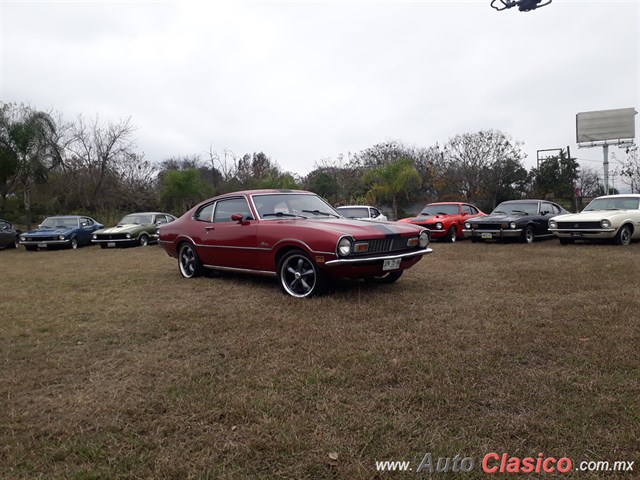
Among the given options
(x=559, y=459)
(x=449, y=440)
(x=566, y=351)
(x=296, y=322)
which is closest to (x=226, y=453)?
(x=449, y=440)

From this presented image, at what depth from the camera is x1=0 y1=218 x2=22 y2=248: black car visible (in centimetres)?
1754

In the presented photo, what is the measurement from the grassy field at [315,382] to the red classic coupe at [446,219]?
8389mm

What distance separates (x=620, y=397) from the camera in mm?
2795

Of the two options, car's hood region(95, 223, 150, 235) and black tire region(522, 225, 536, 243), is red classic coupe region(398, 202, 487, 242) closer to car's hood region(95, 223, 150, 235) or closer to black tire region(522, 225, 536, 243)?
black tire region(522, 225, 536, 243)

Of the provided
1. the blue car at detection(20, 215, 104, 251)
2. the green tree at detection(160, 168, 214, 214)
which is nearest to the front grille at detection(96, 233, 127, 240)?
the blue car at detection(20, 215, 104, 251)

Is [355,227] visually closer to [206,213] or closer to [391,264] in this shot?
[391,264]

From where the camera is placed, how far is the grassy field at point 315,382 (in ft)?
7.68

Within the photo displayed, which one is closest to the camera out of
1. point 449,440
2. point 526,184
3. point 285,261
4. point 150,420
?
point 449,440

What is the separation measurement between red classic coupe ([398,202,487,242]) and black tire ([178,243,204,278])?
7770 millimetres

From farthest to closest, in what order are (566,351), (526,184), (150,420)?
(526,184)
(566,351)
(150,420)

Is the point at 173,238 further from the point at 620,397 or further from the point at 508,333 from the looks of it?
the point at 620,397

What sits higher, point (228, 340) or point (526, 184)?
point (526, 184)

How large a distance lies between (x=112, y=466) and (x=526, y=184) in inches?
1565

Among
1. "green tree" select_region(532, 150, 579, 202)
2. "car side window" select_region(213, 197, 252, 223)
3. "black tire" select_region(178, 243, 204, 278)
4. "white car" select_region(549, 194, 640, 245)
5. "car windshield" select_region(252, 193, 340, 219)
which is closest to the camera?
"car windshield" select_region(252, 193, 340, 219)
